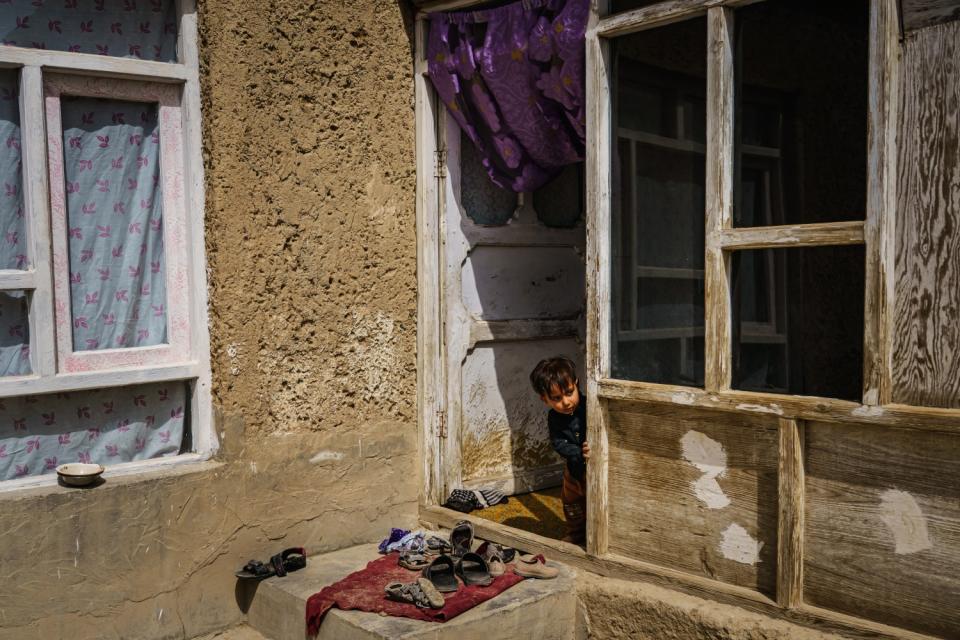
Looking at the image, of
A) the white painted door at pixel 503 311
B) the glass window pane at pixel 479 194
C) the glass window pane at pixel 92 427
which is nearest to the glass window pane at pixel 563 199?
the white painted door at pixel 503 311

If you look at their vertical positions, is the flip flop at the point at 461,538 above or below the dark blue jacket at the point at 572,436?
below

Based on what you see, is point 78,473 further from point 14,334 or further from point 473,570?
point 473,570

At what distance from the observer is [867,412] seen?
291cm

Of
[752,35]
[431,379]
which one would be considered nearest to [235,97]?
[431,379]

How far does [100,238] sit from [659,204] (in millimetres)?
2303

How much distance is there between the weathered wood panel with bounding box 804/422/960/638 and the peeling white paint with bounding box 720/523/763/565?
19 centimetres

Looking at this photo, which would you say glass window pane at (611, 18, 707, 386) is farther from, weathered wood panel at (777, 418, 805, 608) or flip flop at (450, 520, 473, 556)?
flip flop at (450, 520, 473, 556)

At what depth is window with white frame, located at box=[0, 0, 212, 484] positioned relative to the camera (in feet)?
11.4

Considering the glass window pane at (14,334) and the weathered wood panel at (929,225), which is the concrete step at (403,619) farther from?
the weathered wood panel at (929,225)

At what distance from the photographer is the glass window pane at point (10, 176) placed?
11.3ft

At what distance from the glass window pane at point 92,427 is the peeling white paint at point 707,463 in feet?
7.15

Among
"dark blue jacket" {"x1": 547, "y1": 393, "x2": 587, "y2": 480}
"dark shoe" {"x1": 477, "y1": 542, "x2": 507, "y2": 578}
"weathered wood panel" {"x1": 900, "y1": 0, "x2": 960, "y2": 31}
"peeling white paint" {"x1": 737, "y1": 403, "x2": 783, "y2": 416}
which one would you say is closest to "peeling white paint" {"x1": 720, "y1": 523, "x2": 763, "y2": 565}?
"peeling white paint" {"x1": 737, "y1": 403, "x2": 783, "y2": 416}

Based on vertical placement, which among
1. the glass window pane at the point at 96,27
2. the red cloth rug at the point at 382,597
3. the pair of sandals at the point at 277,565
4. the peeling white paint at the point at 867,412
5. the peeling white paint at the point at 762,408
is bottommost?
the red cloth rug at the point at 382,597

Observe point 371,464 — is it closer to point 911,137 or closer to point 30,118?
point 30,118
